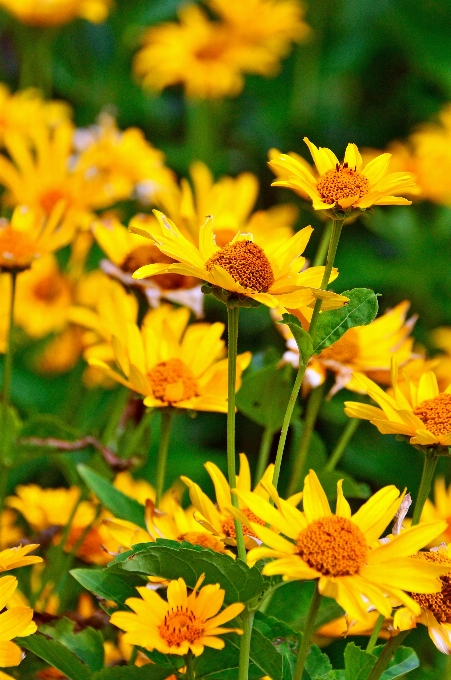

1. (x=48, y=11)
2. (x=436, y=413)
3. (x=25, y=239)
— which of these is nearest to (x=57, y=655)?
(x=436, y=413)

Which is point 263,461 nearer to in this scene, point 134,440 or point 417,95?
point 134,440

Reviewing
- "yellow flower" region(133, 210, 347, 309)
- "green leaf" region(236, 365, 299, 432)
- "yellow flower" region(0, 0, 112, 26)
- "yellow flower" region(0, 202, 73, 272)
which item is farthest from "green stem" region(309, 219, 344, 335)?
"yellow flower" region(0, 0, 112, 26)

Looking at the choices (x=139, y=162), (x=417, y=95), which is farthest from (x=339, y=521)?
(x=417, y=95)

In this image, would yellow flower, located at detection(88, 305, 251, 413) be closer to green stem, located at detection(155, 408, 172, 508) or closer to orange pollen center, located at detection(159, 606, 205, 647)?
green stem, located at detection(155, 408, 172, 508)

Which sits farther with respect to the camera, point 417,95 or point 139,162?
point 417,95

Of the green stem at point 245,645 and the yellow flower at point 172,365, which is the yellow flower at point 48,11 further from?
the green stem at point 245,645

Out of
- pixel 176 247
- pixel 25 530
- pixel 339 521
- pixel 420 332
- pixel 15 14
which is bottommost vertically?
pixel 25 530
